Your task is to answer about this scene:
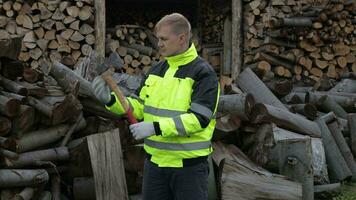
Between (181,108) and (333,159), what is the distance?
10.8ft

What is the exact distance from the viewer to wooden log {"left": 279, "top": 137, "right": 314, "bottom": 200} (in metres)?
4.78

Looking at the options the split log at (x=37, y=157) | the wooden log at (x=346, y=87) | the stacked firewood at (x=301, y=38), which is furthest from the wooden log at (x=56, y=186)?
the stacked firewood at (x=301, y=38)

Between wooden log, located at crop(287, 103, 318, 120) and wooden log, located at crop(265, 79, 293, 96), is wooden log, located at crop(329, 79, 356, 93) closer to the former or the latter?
wooden log, located at crop(265, 79, 293, 96)

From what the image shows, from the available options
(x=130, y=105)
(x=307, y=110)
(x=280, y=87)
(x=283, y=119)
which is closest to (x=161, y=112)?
(x=130, y=105)

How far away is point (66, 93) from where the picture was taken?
5113 millimetres

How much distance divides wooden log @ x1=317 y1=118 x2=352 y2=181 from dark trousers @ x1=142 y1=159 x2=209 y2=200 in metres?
2.99

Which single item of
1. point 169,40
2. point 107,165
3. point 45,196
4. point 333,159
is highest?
point 169,40

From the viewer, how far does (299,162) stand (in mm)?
4801

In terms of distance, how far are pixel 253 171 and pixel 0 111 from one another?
227cm

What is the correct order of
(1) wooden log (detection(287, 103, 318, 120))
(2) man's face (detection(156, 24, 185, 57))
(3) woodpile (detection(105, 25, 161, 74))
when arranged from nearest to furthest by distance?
(2) man's face (detection(156, 24, 185, 57)), (1) wooden log (detection(287, 103, 318, 120)), (3) woodpile (detection(105, 25, 161, 74))

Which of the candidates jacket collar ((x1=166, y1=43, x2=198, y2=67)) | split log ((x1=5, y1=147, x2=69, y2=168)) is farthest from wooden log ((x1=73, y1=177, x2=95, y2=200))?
jacket collar ((x1=166, y1=43, x2=198, y2=67))

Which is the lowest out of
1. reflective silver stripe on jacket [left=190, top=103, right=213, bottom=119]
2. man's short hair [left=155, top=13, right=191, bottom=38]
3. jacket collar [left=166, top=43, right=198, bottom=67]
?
reflective silver stripe on jacket [left=190, top=103, right=213, bottom=119]

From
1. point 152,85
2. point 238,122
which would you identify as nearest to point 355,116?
point 238,122

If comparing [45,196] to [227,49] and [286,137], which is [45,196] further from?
[227,49]
